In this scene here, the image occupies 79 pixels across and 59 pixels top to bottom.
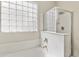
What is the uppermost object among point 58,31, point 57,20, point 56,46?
point 57,20

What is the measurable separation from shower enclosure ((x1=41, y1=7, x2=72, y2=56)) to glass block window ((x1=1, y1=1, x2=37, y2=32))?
15 cm

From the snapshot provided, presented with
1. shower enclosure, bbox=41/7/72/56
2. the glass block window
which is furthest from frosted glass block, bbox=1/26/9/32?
shower enclosure, bbox=41/7/72/56

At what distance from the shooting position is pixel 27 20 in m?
1.06

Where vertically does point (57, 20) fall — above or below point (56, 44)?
above

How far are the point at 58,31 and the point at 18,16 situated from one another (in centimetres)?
47

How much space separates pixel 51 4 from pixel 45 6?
0.26 feet

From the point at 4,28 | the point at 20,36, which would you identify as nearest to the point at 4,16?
the point at 4,28

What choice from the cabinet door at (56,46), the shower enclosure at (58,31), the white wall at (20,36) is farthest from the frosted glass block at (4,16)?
the cabinet door at (56,46)

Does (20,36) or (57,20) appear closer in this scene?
(57,20)

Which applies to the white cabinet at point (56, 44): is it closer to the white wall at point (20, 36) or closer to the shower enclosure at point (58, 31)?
the shower enclosure at point (58, 31)

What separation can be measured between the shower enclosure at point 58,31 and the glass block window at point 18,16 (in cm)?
15

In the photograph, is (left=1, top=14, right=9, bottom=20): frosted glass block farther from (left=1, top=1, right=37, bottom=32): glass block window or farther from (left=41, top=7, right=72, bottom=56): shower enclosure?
(left=41, top=7, right=72, bottom=56): shower enclosure

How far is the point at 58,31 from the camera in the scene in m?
0.95

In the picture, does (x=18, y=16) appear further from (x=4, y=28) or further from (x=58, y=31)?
(x=58, y=31)
